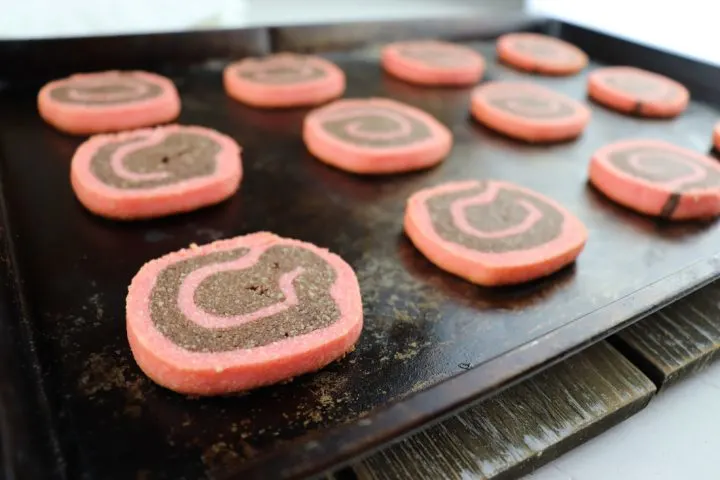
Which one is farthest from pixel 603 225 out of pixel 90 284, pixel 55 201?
pixel 55 201

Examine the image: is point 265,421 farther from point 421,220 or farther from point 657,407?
point 657,407

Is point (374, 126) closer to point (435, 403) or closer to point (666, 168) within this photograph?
point (666, 168)

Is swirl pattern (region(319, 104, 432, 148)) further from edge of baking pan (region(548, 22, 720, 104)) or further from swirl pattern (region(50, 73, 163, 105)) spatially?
edge of baking pan (region(548, 22, 720, 104))

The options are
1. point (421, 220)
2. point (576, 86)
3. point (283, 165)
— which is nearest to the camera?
point (421, 220)

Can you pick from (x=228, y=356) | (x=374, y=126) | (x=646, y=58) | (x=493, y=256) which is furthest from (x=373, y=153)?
(x=646, y=58)

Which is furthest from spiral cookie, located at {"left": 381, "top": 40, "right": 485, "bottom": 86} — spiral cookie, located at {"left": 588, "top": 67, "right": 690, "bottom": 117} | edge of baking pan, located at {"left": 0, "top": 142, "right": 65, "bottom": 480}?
edge of baking pan, located at {"left": 0, "top": 142, "right": 65, "bottom": 480}

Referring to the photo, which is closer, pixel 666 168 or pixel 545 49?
pixel 666 168
